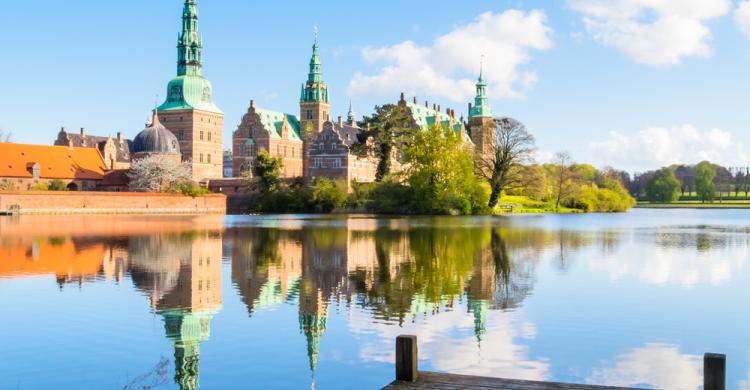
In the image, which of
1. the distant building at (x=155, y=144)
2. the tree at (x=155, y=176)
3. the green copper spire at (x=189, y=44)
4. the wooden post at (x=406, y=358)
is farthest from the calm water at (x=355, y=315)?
the green copper spire at (x=189, y=44)

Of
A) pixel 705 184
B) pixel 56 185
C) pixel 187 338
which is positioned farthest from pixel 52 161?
pixel 705 184

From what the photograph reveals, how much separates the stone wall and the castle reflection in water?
27166 millimetres

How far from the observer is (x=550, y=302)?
15914 millimetres

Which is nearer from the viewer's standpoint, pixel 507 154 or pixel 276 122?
pixel 507 154

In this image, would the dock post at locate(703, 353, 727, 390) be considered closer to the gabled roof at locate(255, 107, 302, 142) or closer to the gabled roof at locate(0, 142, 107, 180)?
the gabled roof at locate(0, 142, 107, 180)

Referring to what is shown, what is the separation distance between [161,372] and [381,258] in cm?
1432

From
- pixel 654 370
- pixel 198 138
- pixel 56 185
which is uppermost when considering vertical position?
pixel 198 138

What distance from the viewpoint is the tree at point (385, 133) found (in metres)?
68.9

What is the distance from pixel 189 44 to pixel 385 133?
3719 centimetres

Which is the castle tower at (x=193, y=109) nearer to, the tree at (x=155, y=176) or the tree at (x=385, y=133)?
the tree at (x=155, y=176)

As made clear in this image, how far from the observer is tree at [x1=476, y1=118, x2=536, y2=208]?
68875 millimetres

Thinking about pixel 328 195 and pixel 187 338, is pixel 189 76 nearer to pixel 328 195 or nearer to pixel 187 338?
pixel 328 195

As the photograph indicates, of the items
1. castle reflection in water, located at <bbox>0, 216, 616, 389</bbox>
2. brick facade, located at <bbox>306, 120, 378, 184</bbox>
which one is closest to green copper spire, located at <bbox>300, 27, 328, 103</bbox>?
brick facade, located at <bbox>306, 120, 378, 184</bbox>

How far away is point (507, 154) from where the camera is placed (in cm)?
6906
